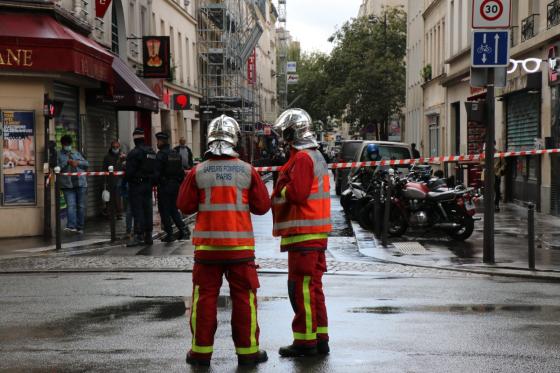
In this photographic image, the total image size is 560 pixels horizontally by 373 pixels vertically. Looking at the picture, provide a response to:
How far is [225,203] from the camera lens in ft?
21.9

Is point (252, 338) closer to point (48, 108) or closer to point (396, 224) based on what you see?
point (396, 224)

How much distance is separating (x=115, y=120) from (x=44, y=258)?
12445 mm

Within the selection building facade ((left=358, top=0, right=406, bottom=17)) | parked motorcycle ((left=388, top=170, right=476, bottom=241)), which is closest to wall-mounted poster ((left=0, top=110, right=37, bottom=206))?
parked motorcycle ((left=388, top=170, right=476, bottom=241))

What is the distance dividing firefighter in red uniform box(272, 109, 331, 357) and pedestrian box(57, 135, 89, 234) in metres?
11.4

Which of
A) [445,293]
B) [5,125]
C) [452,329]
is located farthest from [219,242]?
[5,125]

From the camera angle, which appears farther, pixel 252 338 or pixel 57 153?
pixel 57 153

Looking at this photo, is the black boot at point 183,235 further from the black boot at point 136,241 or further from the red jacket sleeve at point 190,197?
Answer: the red jacket sleeve at point 190,197

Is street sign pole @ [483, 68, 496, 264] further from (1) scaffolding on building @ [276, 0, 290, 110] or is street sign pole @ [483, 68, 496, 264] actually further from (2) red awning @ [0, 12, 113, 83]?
(1) scaffolding on building @ [276, 0, 290, 110]

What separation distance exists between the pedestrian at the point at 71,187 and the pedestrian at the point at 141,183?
2397 mm

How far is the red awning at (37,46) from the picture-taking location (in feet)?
54.9

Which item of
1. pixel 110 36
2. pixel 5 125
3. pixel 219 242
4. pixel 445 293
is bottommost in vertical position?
pixel 445 293

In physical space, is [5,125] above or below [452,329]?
above

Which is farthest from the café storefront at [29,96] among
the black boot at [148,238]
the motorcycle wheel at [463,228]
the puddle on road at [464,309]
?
the puddle on road at [464,309]

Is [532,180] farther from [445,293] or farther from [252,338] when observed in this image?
[252,338]
